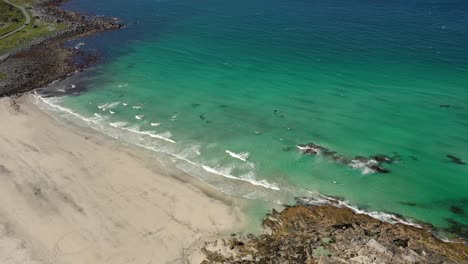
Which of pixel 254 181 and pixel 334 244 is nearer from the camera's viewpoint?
pixel 334 244

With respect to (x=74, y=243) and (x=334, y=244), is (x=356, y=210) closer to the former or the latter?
(x=334, y=244)

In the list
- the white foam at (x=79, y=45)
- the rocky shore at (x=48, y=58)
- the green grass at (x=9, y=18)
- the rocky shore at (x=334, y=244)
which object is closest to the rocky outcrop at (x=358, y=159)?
the rocky shore at (x=334, y=244)

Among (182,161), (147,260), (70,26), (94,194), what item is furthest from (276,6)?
(147,260)

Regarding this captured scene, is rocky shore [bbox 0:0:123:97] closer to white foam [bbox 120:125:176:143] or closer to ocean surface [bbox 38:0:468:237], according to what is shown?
ocean surface [bbox 38:0:468:237]

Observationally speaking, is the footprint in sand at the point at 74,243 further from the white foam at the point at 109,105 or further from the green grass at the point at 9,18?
the green grass at the point at 9,18

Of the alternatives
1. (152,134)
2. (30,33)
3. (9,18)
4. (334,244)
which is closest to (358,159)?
(334,244)

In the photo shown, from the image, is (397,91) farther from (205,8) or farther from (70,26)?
(70,26)
